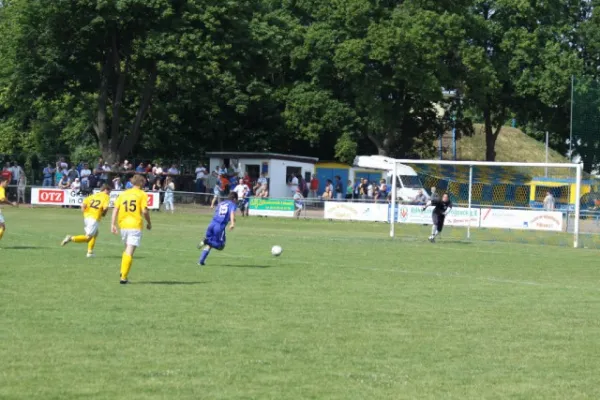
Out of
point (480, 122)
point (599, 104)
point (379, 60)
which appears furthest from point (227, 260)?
point (480, 122)

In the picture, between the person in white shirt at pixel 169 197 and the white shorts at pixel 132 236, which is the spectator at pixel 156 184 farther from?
the white shorts at pixel 132 236

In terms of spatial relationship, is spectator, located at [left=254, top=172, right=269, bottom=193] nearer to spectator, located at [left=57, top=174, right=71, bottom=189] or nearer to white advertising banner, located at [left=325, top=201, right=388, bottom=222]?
white advertising banner, located at [left=325, top=201, right=388, bottom=222]

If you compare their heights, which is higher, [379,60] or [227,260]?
[379,60]

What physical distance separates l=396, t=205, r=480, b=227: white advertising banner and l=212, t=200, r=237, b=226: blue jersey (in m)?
18.8

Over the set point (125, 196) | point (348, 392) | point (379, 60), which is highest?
point (379, 60)

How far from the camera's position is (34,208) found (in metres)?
49.8

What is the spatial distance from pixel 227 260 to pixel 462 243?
43.4 feet

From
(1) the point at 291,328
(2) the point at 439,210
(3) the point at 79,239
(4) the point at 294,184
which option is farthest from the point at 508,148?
(1) the point at 291,328

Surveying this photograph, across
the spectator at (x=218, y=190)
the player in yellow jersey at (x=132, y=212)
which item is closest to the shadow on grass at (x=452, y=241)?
the spectator at (x=218, y=190)

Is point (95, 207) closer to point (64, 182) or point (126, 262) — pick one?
point (126, 262)

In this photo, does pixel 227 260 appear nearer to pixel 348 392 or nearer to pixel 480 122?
pixel 348 392

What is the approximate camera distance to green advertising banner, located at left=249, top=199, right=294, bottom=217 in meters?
48.3

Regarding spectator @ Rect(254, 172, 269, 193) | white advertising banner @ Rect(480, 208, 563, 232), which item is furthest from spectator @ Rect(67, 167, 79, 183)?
white advertising banner @ Rect(480, 208, 563, 232)

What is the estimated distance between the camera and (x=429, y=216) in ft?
141
